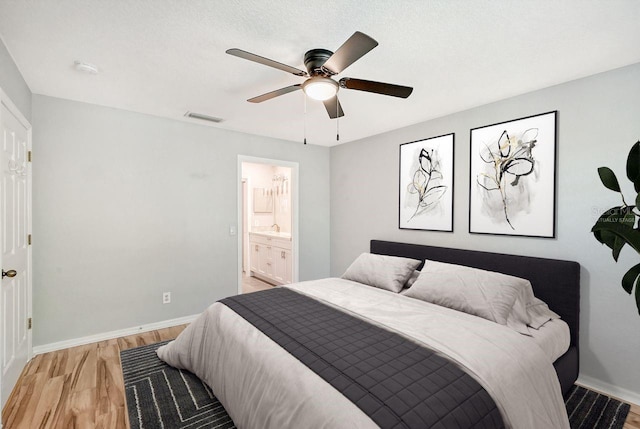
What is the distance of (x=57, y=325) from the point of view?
2.91 meters

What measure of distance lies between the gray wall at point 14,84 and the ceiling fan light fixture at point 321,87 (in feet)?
6.33

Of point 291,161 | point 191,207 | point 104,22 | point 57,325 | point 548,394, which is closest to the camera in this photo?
point 548,394

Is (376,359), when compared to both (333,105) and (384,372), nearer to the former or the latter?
(384,372)

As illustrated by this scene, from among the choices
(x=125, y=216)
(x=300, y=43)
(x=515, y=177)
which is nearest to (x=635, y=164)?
(x=515, y=177)

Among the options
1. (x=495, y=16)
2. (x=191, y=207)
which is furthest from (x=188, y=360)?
(x=495, y=16)

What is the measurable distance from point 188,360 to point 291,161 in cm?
290

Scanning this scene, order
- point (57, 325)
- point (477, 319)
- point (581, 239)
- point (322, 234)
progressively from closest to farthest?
point (477, 319), point (581, 239), point (57, 325), point (322, 234)

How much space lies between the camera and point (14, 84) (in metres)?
2.21

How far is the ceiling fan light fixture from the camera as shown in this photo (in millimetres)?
1871

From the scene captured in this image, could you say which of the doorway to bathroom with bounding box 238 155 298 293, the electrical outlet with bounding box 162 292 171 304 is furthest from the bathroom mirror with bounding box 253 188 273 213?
the electrical outlet with bounding box 162 292 171 304

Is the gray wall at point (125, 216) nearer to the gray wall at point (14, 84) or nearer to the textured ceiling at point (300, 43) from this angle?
the gray wall at point (14, 84)

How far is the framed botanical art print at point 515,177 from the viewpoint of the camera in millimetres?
2543

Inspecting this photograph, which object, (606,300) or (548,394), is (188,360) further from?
(606,300)

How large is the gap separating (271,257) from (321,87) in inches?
149
